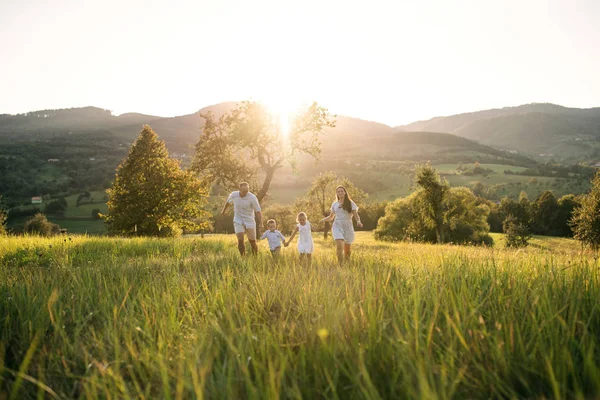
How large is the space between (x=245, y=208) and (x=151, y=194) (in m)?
19.8

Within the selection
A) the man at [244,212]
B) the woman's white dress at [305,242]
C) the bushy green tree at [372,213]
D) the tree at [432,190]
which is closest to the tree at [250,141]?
the man at [244,212]

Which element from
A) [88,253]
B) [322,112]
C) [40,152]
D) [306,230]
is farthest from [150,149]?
[40,152]

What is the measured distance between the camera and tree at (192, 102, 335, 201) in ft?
91.9

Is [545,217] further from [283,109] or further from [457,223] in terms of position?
[283,109]

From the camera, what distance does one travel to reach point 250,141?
27.8 metres

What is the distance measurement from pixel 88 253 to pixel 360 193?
1614 inches

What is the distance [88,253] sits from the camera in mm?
10539

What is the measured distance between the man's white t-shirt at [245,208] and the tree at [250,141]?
1651cm

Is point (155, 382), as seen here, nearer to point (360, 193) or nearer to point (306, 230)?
point (306, 230)

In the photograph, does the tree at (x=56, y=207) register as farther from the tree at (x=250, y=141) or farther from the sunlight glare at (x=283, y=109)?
the sunlight glare at (x=283, y=109)

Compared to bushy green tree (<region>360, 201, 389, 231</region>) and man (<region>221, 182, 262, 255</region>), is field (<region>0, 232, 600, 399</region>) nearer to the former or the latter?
man (<region>221, 182, 262, 255</region>)

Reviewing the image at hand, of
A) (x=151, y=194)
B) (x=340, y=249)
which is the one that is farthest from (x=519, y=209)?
(x=340, y=249)

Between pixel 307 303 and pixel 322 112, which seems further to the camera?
pixel 322 112

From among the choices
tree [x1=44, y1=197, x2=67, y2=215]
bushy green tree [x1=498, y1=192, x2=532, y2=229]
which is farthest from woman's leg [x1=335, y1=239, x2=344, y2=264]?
tree [x1=44, y1=197, x2=67, y2=215]
